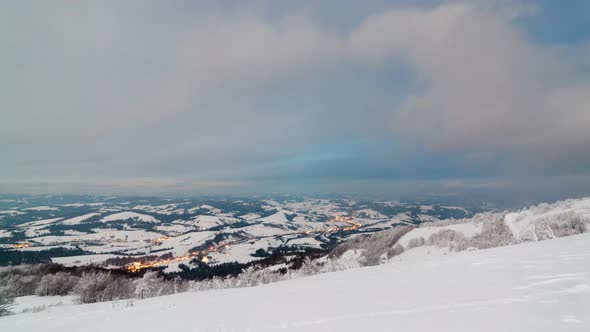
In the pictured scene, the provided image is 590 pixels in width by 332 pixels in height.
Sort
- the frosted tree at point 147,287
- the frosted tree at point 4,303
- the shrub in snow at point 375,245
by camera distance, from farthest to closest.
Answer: the shrub in snow at point 375,245 → the frosted tree at point 147,287 → the frosted tree at point 4,303

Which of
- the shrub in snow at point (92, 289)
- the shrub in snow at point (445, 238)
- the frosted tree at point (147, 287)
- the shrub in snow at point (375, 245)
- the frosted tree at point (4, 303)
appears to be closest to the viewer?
the frosted tree at point (4, 303)

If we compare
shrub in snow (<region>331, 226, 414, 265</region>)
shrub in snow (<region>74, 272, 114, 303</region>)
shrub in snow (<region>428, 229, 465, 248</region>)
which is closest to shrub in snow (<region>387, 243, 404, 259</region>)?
shrub in snow (<region>331, 226, 414, 265</region>)

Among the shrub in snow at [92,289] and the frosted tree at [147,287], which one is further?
the frosted tree at [147,287]

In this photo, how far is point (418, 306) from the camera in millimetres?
7855

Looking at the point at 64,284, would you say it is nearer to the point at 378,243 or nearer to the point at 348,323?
the point at 348,323

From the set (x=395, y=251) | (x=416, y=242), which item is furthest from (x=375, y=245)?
(x=416, y=242)

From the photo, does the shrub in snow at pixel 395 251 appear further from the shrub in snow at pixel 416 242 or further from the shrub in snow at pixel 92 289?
the shrub in snow at pixel 92 289

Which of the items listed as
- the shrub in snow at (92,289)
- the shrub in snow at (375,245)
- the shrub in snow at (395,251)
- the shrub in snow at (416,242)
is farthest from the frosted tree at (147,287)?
the shrub in snow at (416,242)

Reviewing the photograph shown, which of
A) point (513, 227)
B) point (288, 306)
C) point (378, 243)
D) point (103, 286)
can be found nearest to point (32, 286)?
point (103, 286)

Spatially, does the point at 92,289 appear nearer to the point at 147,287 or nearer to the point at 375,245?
the point at 147,287

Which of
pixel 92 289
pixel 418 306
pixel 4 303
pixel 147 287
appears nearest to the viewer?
pixel 418 306

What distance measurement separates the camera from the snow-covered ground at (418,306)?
230 inches

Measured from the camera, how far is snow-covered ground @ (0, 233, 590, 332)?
5.84 meters

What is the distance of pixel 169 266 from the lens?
114875 millimetres
